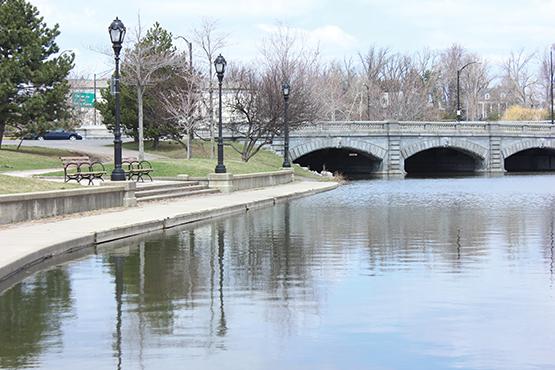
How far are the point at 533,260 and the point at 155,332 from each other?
25.7 feet

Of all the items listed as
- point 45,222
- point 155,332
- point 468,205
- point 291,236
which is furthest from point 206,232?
point 468,205

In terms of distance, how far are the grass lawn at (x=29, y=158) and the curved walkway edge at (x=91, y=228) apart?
16042 millimetres

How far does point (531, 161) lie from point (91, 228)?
8118 centimetres

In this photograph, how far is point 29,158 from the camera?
46188mm

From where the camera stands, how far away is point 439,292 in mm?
11039

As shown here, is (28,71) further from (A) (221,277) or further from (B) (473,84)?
(B) (473,84)

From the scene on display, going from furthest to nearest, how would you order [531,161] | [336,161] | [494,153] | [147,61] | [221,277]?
1. [531,161]
2. [336,161]
3. [494,153]
4. [147,61]
5. [221,277]

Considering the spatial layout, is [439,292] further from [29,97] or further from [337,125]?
[337,125]

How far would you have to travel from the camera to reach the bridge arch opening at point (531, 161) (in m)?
89.8

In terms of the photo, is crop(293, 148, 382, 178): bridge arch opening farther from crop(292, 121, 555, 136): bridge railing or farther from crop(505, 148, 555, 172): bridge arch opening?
crop(505, 148, 555, 172): bridge arch opening

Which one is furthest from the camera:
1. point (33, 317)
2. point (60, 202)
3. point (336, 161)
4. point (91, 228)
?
point (336, 161)

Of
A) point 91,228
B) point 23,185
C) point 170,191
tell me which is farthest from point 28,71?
point 91,228

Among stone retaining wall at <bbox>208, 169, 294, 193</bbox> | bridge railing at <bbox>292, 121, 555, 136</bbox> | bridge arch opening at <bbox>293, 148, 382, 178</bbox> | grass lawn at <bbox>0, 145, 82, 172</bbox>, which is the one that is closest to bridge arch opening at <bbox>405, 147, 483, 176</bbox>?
bridge railing at <bbox>292, 121, 555, 136</bbox>

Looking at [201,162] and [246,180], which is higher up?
[201,162]
